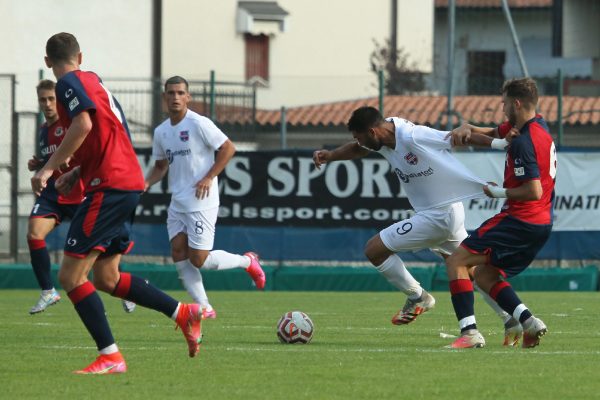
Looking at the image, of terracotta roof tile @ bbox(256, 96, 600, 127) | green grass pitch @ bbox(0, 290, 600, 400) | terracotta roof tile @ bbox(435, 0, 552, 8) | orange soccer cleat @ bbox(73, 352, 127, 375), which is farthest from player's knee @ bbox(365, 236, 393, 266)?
terracotta roof tile @ bbox(435, 0, 552, 8)

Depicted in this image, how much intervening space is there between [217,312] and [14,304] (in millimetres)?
2684

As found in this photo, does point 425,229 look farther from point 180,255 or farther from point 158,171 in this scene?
point 180,255

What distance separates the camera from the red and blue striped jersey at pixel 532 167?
9.73 metres

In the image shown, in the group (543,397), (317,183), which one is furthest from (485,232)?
(317,183)

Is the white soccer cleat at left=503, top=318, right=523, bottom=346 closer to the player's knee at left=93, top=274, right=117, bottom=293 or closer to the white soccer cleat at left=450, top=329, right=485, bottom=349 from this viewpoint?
the white soccer cleat at left=450, top=329, right=485, bottom=349

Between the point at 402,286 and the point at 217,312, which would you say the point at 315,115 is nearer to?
the point at 217,312

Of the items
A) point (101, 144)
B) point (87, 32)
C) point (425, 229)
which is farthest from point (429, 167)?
point (87, 32)

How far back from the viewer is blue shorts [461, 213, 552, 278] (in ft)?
32.8

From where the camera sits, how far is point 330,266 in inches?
801

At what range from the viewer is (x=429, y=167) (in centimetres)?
1079

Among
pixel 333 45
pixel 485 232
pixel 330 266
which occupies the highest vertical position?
pixel 333 45

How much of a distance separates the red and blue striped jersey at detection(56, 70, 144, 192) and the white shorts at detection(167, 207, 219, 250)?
4806mm

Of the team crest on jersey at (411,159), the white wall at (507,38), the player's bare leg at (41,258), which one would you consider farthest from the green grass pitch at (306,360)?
the white wall at (507,38)

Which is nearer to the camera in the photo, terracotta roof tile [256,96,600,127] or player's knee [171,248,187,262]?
player's knee [171,248,187,262]
